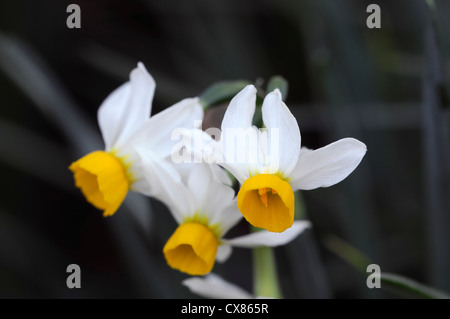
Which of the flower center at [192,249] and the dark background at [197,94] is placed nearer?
the flower center at [192,249]

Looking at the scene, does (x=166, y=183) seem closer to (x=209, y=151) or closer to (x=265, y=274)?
(x=209, y=151)

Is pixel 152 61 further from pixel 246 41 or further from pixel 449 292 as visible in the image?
pixel 449 292

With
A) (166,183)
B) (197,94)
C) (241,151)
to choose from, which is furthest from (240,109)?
(197,94)

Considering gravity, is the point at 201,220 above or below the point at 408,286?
above

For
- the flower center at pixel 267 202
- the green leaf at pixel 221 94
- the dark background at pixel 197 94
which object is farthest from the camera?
the dark background at pixel 197 94

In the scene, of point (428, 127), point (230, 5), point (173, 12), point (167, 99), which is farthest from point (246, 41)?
point (428, 127)

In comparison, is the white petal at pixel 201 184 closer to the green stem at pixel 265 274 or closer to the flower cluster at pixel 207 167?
the flower cluster at pixel 207 167

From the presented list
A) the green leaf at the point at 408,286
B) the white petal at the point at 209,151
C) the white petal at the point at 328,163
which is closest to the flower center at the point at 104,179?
the white petal at the point at 209,151
